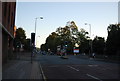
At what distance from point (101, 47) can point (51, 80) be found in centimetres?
7066

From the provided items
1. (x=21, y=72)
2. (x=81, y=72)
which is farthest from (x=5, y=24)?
(x=81, y=72)

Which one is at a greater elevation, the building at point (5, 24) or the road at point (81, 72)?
the building at point (5, 24)

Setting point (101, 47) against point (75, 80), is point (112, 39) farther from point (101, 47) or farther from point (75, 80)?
point (75, 80)

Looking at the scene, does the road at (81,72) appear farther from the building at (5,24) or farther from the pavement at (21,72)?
the building at (5,24)

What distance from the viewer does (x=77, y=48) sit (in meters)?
105

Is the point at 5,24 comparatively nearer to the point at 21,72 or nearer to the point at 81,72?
the point at 21,72

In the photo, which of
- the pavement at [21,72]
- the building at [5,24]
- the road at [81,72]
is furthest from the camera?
the building at [5,24]

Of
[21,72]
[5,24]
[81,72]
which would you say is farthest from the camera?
[5,24]

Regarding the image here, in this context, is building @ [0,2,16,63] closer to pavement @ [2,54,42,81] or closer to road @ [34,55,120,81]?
pavement @ [2,54,42,81]

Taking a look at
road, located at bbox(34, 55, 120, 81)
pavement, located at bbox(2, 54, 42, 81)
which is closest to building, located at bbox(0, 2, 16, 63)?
pavement, located at bbox(2, 54, 42, 81)

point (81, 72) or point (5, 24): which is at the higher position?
point (5, 24)

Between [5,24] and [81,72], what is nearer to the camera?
[81,72]

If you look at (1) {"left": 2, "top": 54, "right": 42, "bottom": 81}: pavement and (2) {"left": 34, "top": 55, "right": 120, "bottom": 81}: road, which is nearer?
(1) {"left": 2, "top": 54, "right": 42, "bottom": 81}: pavement

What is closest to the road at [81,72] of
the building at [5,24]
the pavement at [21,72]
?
the pavement at [21,72]
